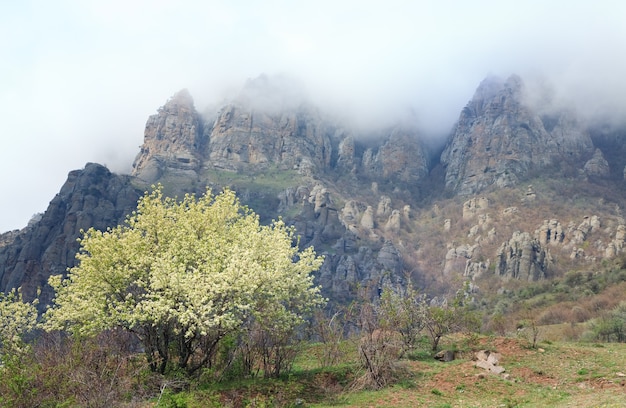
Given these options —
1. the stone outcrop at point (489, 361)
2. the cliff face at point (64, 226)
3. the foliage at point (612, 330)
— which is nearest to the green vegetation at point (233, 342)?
the stone outcrop at point (489, 361)

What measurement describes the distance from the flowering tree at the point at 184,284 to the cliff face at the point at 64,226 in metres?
131

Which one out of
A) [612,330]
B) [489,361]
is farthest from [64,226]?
[489,361]

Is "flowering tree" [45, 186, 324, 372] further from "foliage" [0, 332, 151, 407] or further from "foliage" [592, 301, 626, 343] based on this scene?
"foliage" [592, 301, 626, 343]

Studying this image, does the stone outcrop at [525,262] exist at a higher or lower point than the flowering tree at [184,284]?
lower

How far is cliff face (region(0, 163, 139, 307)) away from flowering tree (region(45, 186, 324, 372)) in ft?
431

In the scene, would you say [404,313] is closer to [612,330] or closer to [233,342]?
[233,342]

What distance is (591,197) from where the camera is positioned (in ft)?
646

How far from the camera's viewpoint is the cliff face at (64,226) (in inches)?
5694

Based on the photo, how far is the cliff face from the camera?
14462 centimetres

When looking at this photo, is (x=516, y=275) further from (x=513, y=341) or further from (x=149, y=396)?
(x=149, y=396)

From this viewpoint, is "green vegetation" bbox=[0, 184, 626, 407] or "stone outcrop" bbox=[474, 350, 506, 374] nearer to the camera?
"green vegetation" bbox=[0, 184, 626, 407]

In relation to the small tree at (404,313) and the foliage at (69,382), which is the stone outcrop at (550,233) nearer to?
the small tree at (404,313)

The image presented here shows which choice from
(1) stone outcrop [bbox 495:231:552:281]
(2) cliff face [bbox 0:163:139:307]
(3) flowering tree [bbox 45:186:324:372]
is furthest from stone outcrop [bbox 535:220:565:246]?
(3) flowering tree [bbox 45:186:324:372]

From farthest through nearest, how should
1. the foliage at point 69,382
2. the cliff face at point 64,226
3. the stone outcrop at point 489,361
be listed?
1. the cliff face at point 64,226
2. the stone outcrop at point 489,361
3. the foliage at point 69,382
